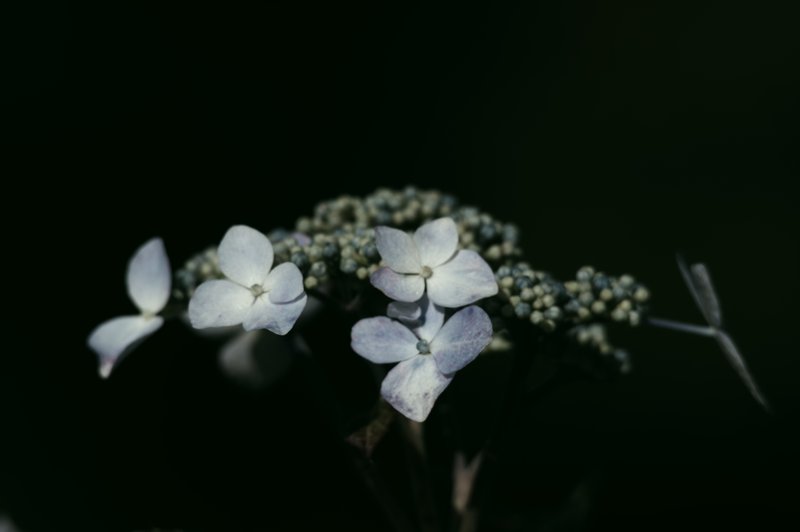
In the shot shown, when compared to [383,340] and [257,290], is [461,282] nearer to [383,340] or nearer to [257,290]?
[383,340]

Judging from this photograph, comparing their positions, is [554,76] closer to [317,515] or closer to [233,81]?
[233,81]

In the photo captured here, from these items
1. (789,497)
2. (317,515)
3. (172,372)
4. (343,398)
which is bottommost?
(789,497)

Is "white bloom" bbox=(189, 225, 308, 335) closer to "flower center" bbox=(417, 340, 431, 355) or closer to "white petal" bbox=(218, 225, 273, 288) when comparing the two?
"white petal" bbox=(218, 225, 273, 288)

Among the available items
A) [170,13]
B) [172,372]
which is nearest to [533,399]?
[172,372]

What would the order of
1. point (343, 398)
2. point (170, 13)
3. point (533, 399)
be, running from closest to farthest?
point (533, 399) < point (170, 13) < point (343, 398)

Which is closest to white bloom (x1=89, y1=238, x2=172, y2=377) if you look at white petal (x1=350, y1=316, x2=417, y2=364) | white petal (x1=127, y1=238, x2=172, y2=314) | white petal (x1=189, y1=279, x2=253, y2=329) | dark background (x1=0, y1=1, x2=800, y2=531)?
white petal (x1=127, y1=238, x2=172, y2=314)

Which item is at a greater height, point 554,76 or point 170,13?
point 170,13

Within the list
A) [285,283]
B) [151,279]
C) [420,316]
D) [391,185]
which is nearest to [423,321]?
[420,316]
